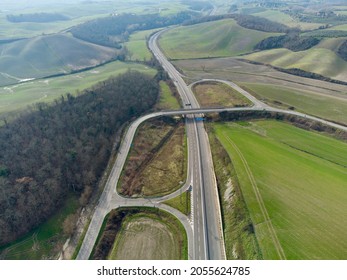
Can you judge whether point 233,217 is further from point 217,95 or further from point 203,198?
point 217,95

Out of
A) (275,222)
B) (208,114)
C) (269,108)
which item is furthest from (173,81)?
(275,222)

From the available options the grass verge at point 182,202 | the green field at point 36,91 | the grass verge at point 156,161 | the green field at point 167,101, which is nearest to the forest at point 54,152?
the green field at point 167,101

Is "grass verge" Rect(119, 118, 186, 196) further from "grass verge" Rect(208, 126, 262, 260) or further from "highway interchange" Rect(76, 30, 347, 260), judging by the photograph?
"grass verge" Rect(208, 126, 262, 260)

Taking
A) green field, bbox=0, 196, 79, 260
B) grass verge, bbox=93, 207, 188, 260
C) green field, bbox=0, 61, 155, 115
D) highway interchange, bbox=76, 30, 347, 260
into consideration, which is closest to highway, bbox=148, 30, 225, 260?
highway interchange, bbox=76, 30, 347, 260

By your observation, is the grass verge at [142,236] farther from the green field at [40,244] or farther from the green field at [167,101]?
the green field at [167,101]

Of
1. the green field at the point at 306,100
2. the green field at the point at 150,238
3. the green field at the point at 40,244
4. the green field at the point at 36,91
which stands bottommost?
the green field at the point at 40,244

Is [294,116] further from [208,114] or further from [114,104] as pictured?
[114,104]
